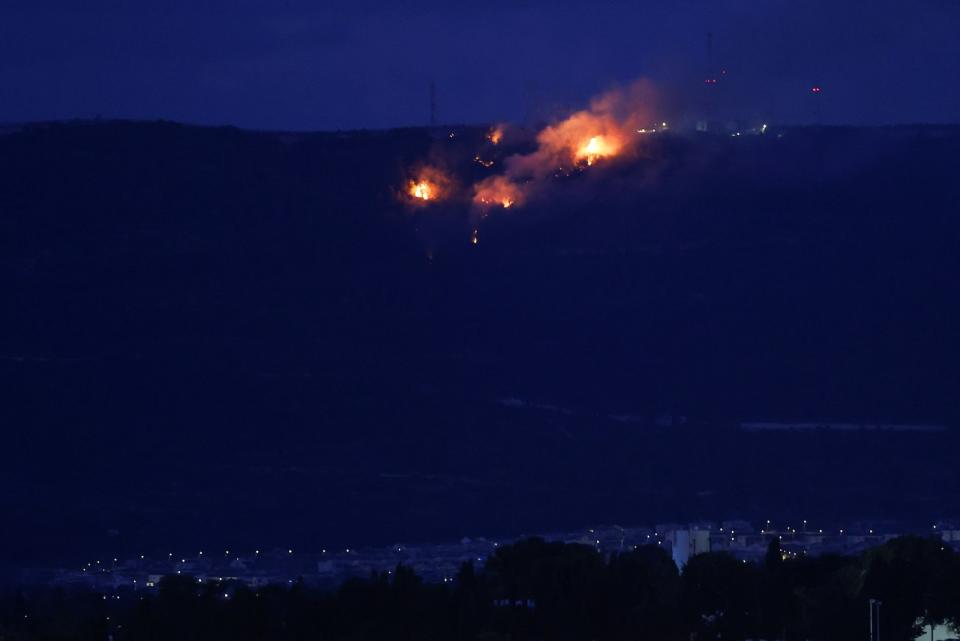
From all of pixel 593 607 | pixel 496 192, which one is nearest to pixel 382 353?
pixel 496 192

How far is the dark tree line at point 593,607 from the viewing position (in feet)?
194

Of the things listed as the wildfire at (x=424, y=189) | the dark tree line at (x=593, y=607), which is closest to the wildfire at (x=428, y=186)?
the wildfire at (x=424, y=189)

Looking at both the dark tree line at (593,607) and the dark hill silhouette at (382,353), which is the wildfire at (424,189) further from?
the dark tree line at (593,607)

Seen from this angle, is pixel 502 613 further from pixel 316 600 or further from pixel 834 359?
pixel 834 359

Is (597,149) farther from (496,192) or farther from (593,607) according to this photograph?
(593,607)

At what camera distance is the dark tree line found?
2325 inches

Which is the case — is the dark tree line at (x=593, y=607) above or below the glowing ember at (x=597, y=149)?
below

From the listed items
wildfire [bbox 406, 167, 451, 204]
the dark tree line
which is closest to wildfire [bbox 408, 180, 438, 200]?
wildfire [bbox 406, 167, 451, 204]

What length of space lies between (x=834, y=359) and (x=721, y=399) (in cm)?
818

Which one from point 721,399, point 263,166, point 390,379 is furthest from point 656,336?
point 263,166

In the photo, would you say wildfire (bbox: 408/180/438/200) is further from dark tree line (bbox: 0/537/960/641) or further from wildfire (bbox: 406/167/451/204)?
dark tree line (bbox: 0/537/960/641)

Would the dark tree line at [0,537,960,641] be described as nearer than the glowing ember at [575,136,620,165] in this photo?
Yes

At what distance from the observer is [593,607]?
6081 centimetres

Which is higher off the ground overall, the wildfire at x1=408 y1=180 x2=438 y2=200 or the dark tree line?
the wildfire at x1=408 y1=180 x2=438 y2=200
